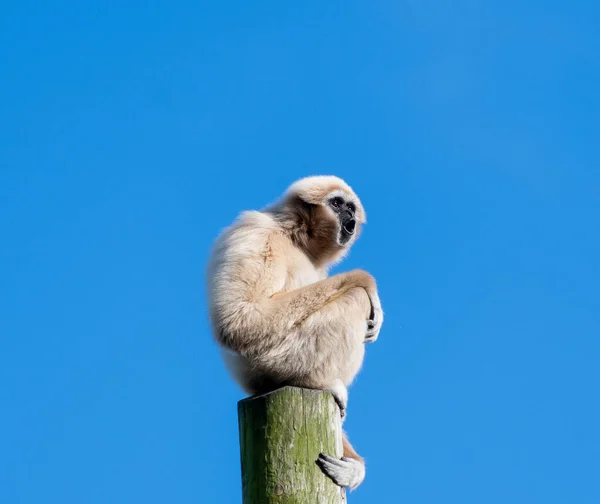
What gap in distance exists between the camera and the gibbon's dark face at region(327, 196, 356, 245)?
24.0 ft

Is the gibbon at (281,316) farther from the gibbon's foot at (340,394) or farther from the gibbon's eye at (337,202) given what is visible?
the gibbon's eye at (337,202)

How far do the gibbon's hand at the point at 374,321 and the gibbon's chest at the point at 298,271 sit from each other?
2.18ft

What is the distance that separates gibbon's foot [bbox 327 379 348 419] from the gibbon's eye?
2.10 meters

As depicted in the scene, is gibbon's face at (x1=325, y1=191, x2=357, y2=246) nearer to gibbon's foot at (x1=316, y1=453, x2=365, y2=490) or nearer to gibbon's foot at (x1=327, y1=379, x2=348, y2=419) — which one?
gibbon's foot at (x1=327, y1=379, x2=348, y2=419)

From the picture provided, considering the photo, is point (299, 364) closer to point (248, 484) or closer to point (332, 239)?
point (248, 484)

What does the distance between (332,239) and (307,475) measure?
2934mm

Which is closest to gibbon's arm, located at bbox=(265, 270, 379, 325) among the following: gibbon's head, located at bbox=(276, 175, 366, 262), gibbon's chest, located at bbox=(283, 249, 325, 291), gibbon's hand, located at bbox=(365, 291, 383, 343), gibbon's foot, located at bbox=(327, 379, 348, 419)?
gibbon's hand, located at bbox=(365, 291, 383, 343)

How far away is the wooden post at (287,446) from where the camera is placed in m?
4.61

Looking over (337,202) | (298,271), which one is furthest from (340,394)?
(337,202)

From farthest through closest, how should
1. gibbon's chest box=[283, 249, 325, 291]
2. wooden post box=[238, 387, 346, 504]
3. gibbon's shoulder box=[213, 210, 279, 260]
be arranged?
gibbon's chest box=[283, 249, 325, 291]
gibbon's shoulder box=[213, 210, 279, 260]
wooden post box=[238, 387, 346, 504]

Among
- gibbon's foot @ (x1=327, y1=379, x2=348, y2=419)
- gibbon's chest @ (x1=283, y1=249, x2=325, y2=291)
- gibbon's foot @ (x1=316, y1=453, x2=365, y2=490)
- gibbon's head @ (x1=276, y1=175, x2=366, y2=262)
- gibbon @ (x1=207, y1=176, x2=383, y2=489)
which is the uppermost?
gibbon's head @ (x1=276, y1=175, x2=366, y2=262)

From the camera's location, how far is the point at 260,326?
19.0 feet

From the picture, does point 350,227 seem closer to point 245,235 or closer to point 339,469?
point 245,235

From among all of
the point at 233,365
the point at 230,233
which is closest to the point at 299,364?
the point at 233,365
